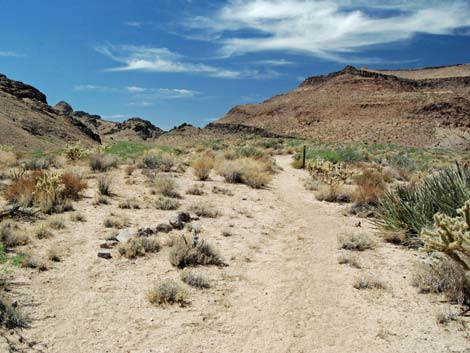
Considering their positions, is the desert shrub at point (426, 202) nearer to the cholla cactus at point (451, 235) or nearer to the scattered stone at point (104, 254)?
the cholla cactus at point (451, 235)

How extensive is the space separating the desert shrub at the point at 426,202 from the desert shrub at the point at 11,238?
7.03m

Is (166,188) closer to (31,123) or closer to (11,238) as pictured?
(11,238)

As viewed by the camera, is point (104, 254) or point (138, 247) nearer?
point (104, 254)

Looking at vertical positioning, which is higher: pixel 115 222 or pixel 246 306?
pixel 115 222

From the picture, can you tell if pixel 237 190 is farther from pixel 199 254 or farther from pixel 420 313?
pixel 420 313

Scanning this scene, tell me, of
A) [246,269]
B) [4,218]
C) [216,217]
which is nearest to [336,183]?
[216,217]

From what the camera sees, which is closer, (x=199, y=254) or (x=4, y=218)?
(x=199, y=254)

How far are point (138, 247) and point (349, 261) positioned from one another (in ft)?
11.9

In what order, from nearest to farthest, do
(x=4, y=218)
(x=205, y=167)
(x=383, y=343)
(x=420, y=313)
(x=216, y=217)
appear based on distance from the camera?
(x=383, y=343) → (x=420, y=313) → (x=4, y=218) → (x=216, y=217) → (x=205, y=167)

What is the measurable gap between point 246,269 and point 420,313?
2.71 m

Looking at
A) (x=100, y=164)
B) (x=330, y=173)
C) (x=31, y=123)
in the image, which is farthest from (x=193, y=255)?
(x=31, y=123)

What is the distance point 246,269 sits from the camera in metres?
7.11

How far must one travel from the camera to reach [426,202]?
27.7 feet

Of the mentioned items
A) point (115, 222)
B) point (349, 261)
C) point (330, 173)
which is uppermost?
point (330, 173)
